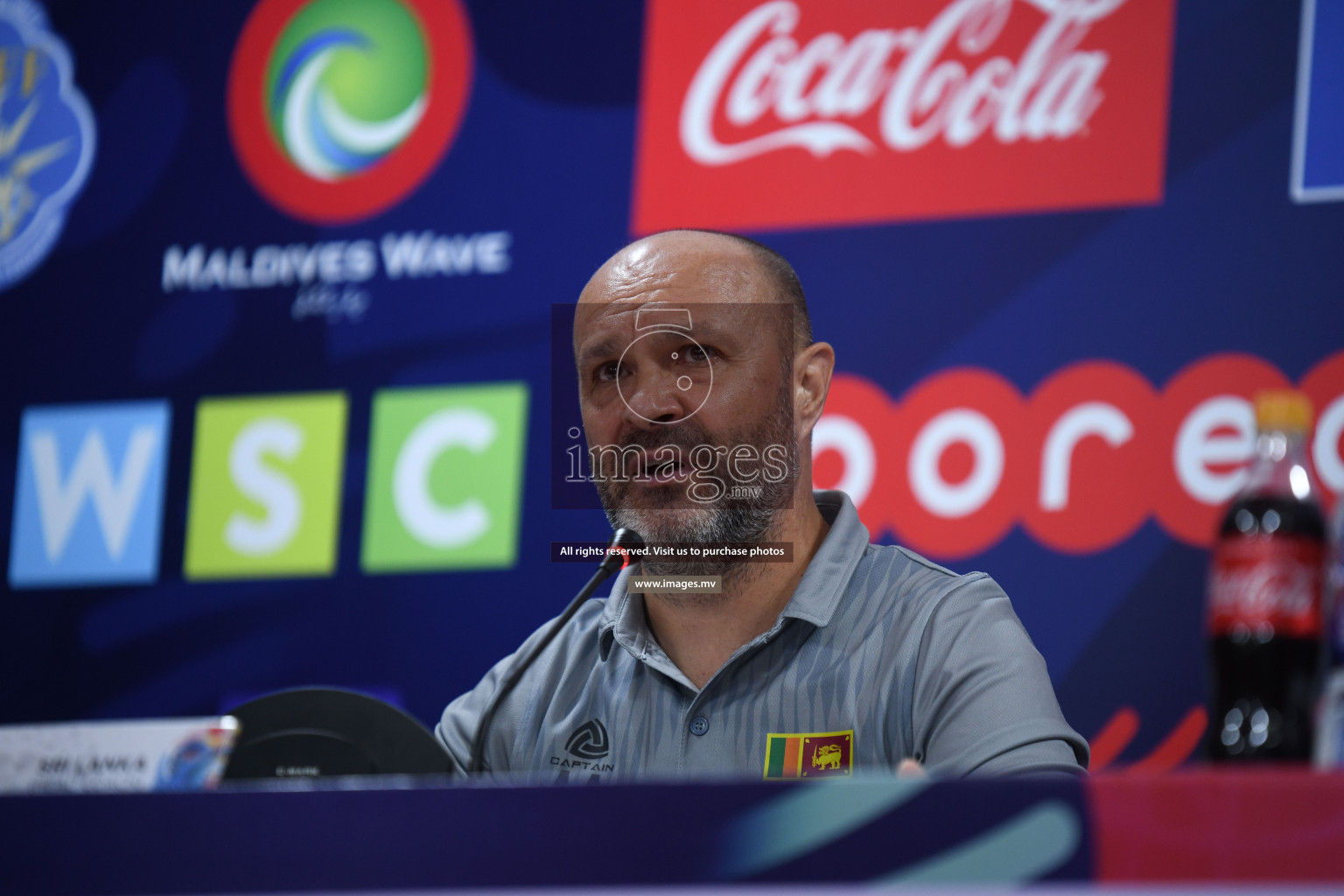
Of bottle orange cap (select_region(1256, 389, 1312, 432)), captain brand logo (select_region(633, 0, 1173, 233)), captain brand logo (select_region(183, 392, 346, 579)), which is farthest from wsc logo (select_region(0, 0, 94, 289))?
bottle orange cap (select_region(1256, 389, 1312, 432))

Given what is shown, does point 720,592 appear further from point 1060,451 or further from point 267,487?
point 267,487

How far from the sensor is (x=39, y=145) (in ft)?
10.5

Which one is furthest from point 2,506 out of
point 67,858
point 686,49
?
point 67,858

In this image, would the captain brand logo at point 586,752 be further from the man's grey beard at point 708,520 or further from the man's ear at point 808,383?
the man's ear at point 808,383

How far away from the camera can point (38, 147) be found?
3201mm

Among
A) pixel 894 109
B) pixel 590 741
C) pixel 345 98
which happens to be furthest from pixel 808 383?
pixel 345 98

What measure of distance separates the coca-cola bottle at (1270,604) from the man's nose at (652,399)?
905 millimetres

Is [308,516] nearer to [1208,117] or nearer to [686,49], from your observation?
[686,49]

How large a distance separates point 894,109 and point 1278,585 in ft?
6.43

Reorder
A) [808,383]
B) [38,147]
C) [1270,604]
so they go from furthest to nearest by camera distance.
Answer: [38,147]
[808,383]
[1270,604]

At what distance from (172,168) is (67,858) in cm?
262

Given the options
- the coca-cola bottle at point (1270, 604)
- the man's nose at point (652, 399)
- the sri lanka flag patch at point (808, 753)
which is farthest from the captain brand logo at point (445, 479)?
the coca-cola bottle at point (1270, 604)

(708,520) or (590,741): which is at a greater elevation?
(708,520)

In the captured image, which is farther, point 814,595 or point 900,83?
point 900,83
